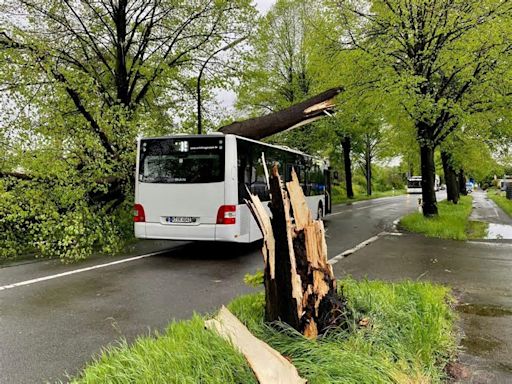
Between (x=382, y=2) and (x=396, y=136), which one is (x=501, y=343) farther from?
(x=396, y=136)

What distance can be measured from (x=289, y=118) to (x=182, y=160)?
249cm

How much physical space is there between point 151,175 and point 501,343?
712 cm

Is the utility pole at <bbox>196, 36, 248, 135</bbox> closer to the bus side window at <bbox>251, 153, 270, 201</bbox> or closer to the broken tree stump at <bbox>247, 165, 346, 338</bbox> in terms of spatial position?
the bus side window at <bbox>251, 153, 270, 201</bbox>

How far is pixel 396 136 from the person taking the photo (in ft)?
66.1

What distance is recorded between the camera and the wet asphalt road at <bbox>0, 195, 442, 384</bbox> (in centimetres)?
393

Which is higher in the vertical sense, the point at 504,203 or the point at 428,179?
the point at 428,179

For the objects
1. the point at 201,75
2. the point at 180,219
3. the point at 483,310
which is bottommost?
the point at 483,310

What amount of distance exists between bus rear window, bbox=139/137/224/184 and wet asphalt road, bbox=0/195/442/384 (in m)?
1.72

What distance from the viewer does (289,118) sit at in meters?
9.48

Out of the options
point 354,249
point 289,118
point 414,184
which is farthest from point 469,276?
point 414,184

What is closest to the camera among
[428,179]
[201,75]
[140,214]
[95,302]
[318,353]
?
[318,353]

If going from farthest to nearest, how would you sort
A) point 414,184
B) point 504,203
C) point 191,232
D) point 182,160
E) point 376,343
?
point 414,184 → point 504,203 → point 182,160 → point 191,232 → point 376,343

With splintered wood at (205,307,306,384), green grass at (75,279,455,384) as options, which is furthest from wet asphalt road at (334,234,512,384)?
splintered wood at (205,307,306,384)

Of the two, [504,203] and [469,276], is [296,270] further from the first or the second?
[504,203]
